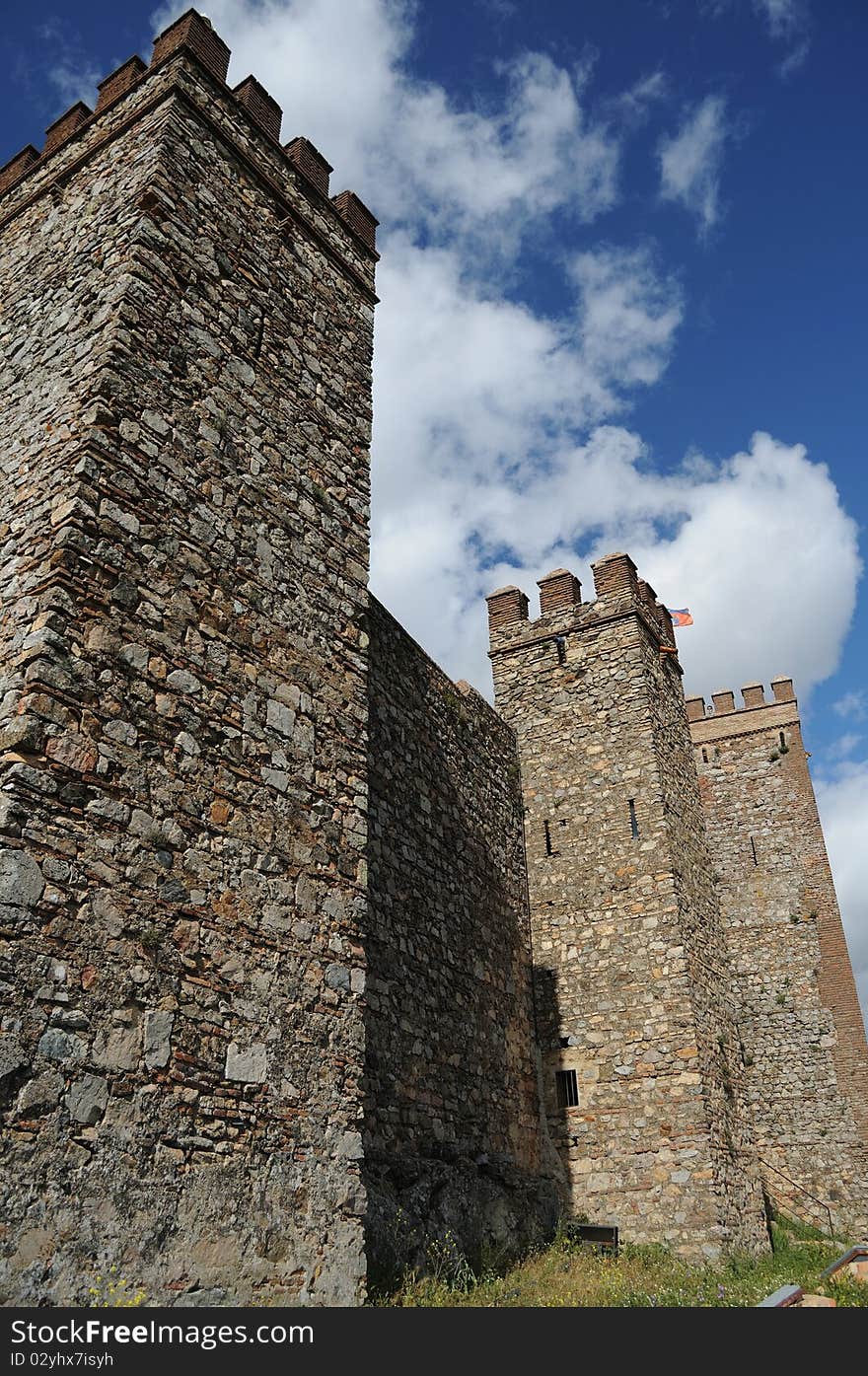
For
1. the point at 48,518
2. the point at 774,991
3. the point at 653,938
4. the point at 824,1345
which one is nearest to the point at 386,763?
the point at 653,938

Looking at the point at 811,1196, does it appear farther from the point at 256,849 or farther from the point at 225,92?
the point at 225,92

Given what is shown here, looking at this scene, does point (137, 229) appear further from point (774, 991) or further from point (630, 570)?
point (774, 991)

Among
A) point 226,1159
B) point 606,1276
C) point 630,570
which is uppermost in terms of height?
point 630,570

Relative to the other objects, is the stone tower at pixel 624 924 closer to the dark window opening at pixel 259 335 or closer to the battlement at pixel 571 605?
the battlement at pixel 571 605

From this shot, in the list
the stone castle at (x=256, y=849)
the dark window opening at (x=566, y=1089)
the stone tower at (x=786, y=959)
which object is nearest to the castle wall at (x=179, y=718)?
the stone castle at (x=256, y=849)

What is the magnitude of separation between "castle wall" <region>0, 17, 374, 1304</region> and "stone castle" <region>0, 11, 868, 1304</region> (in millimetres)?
22

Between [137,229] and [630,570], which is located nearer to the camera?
[137,229]

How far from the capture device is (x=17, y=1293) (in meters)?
3.75

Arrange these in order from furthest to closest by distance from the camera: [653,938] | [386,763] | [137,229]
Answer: [653,938] < [386,763] < [137,229]

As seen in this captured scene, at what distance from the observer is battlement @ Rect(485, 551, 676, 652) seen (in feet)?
46.4

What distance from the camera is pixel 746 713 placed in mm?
21688

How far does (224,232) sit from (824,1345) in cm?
733

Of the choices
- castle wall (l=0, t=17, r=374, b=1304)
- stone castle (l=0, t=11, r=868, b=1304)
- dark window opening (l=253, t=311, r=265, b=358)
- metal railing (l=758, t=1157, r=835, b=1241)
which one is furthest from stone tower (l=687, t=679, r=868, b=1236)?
dark window opening (l=253, t=311, r=265, b=358)

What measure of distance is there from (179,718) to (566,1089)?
27.8 feet
